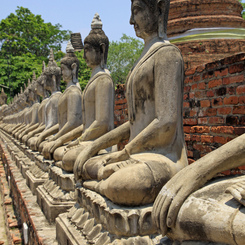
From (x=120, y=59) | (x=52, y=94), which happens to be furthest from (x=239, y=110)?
(x=120, y=59)

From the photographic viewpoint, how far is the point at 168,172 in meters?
2.30

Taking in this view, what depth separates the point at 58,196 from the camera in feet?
12.5

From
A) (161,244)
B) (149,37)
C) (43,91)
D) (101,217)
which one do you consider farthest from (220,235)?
(43,91)

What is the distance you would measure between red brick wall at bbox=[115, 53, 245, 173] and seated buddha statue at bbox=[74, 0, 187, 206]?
149 cm

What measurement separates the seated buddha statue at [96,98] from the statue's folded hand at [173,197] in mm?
1919

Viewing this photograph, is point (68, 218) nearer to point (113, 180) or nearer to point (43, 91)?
point (113, 180)

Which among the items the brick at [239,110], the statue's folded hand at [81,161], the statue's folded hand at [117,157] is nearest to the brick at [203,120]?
the brick at [239,110]

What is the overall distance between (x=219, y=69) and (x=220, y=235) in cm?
297

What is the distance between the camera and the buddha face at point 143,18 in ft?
8.71

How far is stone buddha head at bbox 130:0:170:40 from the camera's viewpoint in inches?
104

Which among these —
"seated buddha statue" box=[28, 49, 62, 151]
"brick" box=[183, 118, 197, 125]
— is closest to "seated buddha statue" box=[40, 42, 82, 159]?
"seated buddha statue" box=[28, 49, 62, 151]

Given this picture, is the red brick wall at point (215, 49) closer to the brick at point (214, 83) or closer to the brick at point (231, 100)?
the brick at point (214, 83)

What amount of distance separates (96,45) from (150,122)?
5.48ft

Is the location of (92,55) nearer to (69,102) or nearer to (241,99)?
(69,102)
